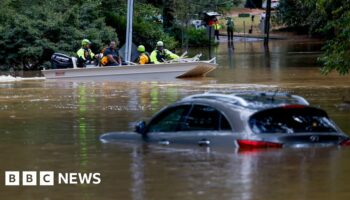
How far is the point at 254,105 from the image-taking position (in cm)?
1109

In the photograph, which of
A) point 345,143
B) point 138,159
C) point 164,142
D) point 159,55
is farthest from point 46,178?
point 159,55

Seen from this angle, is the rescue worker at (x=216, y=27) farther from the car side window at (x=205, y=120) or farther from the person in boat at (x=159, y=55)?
the car side window at (x=205, y=120)

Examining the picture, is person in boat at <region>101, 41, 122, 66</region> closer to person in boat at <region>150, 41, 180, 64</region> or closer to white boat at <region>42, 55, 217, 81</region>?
white boat at <region>42, 55, 217, 81</region>

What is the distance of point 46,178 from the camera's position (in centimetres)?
1086

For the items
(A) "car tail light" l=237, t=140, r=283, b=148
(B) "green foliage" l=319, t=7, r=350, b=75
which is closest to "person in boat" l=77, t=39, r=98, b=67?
(B) "green foliage" l=319, t=7, r=350, b=75

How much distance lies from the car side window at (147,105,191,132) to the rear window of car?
114 cm

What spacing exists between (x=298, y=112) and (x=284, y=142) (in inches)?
20.7

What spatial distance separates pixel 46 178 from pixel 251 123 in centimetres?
269

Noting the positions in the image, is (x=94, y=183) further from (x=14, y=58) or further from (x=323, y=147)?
(x=14, y=58)

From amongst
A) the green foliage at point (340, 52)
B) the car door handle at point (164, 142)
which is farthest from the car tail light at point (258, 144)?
the green foliage at point (340, 52)

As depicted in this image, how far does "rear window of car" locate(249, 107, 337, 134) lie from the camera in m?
10.9

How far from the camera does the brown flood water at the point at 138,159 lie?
9695 mm

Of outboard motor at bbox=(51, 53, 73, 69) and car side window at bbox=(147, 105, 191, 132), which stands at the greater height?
car side window at bbox=(147, 105, 191, 132)

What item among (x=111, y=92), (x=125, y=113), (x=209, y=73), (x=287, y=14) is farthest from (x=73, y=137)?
(x=287, y=14)
